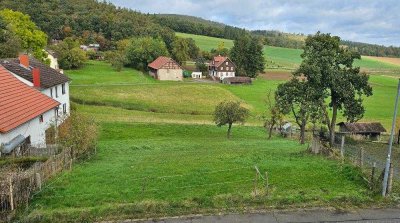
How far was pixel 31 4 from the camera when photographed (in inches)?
6058

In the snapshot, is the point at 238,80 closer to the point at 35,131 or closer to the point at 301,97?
the point at 301,97

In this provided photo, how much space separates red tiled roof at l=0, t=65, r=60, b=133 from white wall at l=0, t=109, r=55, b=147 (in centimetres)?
45

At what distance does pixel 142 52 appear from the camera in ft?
345

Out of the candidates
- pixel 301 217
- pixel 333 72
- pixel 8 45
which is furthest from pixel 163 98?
pixel 301 217

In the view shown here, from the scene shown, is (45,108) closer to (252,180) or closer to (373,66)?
(252,180)

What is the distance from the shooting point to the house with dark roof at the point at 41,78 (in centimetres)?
3694

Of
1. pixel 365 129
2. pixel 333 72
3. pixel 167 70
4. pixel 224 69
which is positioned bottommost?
pixel 365 129

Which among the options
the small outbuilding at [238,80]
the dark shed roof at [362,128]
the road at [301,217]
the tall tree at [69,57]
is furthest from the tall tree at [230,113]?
the tall tree at [69,57]

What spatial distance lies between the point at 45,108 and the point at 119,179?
14598mm

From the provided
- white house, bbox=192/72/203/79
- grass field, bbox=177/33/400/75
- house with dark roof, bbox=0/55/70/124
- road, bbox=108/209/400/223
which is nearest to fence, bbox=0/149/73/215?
road, bbox=108/209/400/223

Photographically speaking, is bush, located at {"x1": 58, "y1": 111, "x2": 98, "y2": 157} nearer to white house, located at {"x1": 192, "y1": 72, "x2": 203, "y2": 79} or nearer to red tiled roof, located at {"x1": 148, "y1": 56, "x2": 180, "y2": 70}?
red tiled roof, located at {"x1": 148, "y1": 56, "x2": 180, "y2": 70}

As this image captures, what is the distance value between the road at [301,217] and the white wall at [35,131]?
13.7m

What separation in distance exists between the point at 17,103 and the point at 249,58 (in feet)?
277

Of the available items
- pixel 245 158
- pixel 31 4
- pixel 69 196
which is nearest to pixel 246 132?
pixel 245 158
